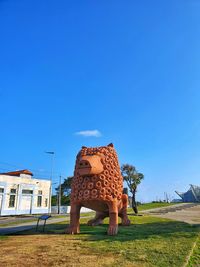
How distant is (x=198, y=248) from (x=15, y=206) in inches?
1276

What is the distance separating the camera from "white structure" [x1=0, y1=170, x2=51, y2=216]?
1355 inches

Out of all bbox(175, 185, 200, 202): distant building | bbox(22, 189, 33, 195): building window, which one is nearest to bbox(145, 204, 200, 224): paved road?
bbox(22, 189, 33, 195): building window

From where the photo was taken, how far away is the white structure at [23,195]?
34.4 meters

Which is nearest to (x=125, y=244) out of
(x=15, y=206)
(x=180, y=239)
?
(x=180, y=239)

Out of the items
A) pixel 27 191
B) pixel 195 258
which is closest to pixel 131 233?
pixel 195 258

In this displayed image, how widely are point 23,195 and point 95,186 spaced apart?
2977 centimetres

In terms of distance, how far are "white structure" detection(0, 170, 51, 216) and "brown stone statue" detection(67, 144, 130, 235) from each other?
25.9 meters

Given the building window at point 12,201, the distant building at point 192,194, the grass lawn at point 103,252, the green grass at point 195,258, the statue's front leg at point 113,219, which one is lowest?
the green grass at point 195,258

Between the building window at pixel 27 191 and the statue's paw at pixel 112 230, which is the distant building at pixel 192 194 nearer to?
the building window at pixel 27 191

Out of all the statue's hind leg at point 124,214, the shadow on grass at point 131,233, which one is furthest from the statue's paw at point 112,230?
the statue's hind leg at point 124,214

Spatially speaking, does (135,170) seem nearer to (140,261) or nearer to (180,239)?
(180,239)

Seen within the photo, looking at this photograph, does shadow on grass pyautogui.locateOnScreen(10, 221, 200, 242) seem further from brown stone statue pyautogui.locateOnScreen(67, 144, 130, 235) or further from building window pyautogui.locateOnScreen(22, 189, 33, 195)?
building window pyautogui.locateOnScreen(22, 189, 33, 195)

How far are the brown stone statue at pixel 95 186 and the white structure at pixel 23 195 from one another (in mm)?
25904

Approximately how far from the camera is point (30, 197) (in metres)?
39.1
